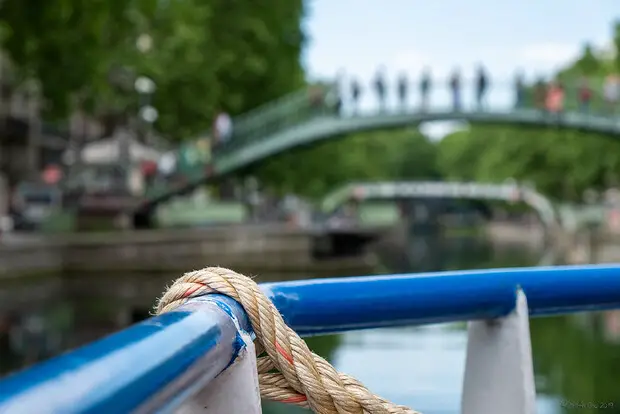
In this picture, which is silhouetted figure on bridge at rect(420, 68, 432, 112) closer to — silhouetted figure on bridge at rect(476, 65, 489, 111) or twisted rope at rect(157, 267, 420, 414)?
silhouetted figure on bridge at rect(476, 65, 489, 111)

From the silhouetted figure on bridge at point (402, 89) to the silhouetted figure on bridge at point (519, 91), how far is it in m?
2.73

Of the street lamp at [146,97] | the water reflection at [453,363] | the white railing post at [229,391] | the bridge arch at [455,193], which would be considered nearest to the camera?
the white railing post at [229,391]

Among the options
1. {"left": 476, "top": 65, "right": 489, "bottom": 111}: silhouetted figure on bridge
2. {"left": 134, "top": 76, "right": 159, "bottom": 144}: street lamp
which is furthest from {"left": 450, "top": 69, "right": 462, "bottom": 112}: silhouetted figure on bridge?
{"left": 134, "top": 76, "right": 159, "bottom": 144}: street lamp

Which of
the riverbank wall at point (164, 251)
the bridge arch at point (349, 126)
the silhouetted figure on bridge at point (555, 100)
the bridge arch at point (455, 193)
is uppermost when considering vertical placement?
the silhouetted figure on bridge at point (555, 100)

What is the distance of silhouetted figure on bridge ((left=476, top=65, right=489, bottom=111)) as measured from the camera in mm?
22172

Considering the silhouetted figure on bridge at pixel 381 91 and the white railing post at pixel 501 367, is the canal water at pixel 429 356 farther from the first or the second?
the silhouetted figure on bridge at pixel 381 91

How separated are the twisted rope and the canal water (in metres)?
4.64

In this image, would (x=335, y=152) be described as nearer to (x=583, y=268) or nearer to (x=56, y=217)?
(x=56, y=217)

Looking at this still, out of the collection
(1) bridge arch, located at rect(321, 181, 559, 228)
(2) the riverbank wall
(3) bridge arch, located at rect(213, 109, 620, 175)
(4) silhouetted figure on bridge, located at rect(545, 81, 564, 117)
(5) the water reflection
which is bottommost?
(5) the water reflection

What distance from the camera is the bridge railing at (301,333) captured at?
62 cm

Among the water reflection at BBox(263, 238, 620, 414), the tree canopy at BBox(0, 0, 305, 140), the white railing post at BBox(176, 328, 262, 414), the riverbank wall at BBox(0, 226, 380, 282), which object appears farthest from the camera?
the riverbank wall at BBox(0, 226, 380, 282)

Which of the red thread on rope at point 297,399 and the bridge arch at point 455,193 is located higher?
the bridge arch at point 455,193

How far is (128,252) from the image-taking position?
54.5 feet

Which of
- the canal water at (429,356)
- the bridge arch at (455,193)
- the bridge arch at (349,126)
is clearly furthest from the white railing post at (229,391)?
the bridge arch at (455,193)
